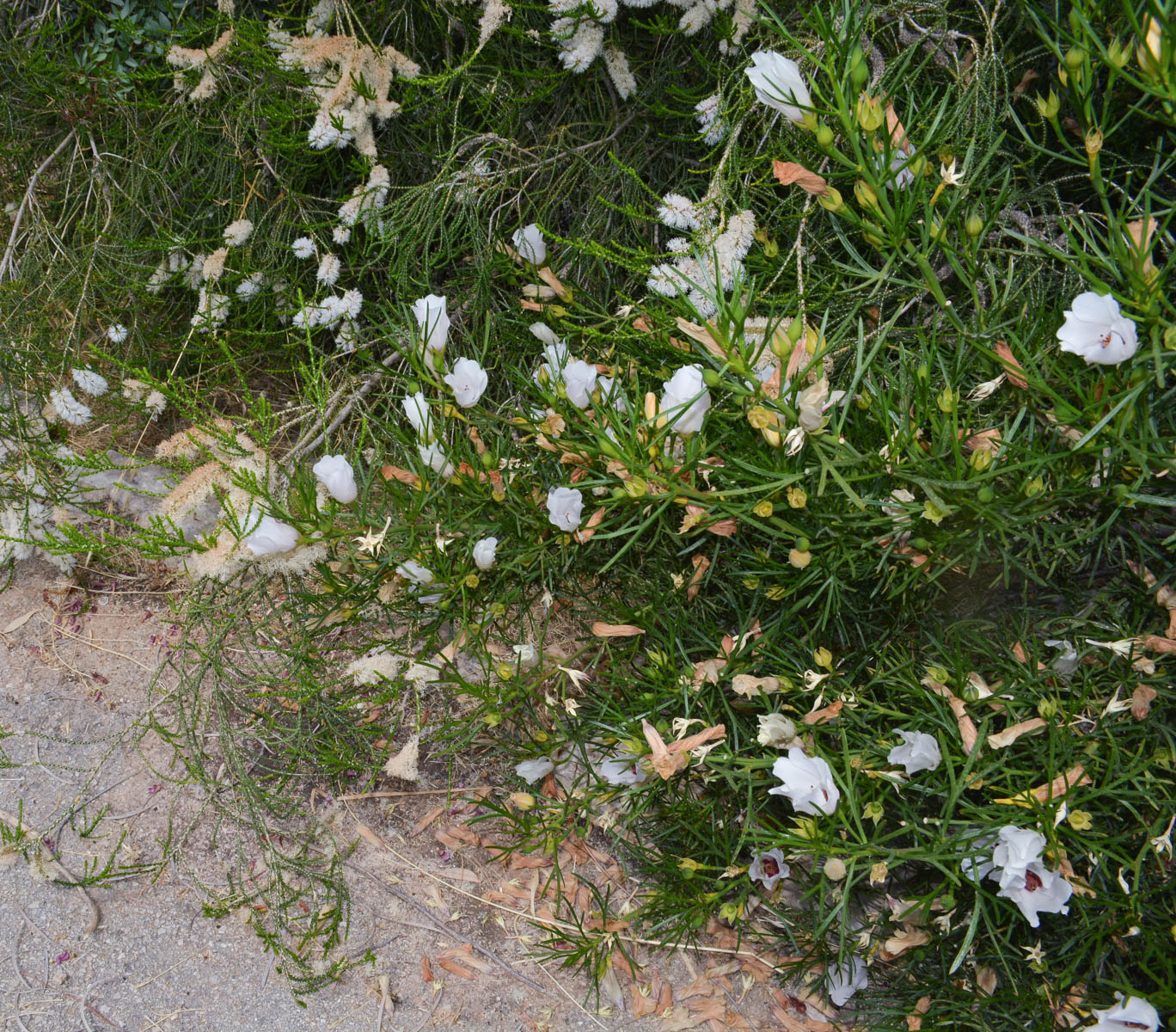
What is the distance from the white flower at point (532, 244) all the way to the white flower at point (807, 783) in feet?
4.49

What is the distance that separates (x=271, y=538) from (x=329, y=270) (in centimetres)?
93

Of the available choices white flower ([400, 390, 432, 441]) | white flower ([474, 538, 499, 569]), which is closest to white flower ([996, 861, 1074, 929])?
white flower ([474, 538, 499, 569])

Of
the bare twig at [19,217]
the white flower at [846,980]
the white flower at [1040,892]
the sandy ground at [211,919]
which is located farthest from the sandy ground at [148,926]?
the bare twig at [19,217]

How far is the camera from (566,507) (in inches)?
63.1

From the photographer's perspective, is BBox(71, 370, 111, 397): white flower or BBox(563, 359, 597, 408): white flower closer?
BBox(563, 359, 597, 408): white flower

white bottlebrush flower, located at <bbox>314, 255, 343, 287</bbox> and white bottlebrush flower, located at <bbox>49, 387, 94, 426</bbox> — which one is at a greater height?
white bottlebrush flower, located at <bbox>314, 255, 343, 287</bbox>

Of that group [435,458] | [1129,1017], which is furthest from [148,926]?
[1129,1017]

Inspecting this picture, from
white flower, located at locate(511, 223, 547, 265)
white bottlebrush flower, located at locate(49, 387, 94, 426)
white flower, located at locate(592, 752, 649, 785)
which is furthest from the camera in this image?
white bottlebrush flower, located at locate(49, 387, 94, 426)

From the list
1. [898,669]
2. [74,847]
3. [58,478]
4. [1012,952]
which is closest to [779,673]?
[898,669]

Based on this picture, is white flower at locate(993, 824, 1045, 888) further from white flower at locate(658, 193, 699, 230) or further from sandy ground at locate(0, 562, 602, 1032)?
white flower at locate(658, 193, 699, 230)

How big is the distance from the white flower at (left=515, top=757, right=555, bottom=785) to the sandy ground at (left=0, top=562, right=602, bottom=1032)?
1.16 feet

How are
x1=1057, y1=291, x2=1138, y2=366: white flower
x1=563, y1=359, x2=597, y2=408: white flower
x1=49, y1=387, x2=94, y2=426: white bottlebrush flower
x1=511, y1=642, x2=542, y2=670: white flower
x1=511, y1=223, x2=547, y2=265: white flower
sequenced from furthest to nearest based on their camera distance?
x1=49, y1=387, x2=94, y2=426: white bottlebrush flower → x1=511, y1=223, x2=547, y2=265: white flower → x1=511, y1=642, x2=542, y2=670: white flower → x1=563, y1=359, x2=597, y2=408: white flower → x1=1057, y1=291, x2=1138, y2=366: white flower

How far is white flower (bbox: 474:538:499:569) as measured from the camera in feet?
5.57

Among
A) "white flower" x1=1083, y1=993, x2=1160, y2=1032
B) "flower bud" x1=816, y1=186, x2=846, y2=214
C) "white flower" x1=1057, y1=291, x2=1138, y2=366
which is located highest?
"flower bud" x1=816, y1=186, x2=846, y2=214
